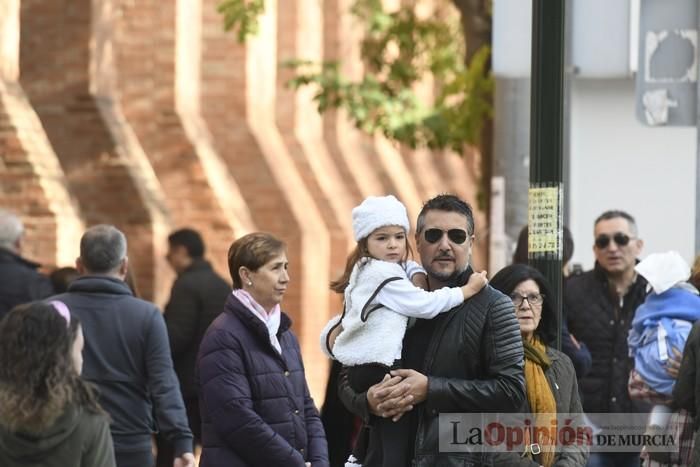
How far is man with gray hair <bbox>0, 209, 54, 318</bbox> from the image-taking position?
12.1 metres

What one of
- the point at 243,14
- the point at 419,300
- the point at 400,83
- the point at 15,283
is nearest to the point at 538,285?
the point at 419,300

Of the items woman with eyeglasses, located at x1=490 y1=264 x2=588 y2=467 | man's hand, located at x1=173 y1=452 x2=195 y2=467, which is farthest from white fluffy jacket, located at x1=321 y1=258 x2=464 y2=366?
man's hand, located at x1=173 y1=452 x2=195 y2=467

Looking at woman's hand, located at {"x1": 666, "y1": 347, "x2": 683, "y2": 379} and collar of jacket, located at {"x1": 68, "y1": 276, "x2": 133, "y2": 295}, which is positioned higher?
collar of jacket, located at {"x1": 68, "y1": 276, "x2": 133, "y2": 295}

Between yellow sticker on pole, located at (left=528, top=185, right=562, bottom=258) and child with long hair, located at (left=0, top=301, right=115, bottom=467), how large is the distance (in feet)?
10.1

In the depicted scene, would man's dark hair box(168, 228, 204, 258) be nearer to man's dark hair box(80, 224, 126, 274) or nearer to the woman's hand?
man's dark hair box(80, 224, 126, 274)

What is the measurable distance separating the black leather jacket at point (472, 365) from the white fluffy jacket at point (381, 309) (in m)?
0.10

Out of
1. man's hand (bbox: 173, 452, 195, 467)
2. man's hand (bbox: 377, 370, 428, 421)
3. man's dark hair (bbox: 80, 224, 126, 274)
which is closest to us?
man's hand (bbox: 377, 370, 428, 421)

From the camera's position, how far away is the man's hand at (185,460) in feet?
29.2

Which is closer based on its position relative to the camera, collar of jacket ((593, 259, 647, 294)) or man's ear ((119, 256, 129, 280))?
man's ear ((119, 256, 129, 280))

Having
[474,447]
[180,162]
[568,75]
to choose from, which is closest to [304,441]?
[474,447]

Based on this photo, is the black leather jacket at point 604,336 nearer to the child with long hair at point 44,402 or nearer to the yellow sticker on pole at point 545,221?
the yellow sticker on pole at point 545,221

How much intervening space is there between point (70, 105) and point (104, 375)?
1280 cm

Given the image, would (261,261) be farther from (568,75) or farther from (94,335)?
(568,75)

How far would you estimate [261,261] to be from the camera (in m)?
8.71
